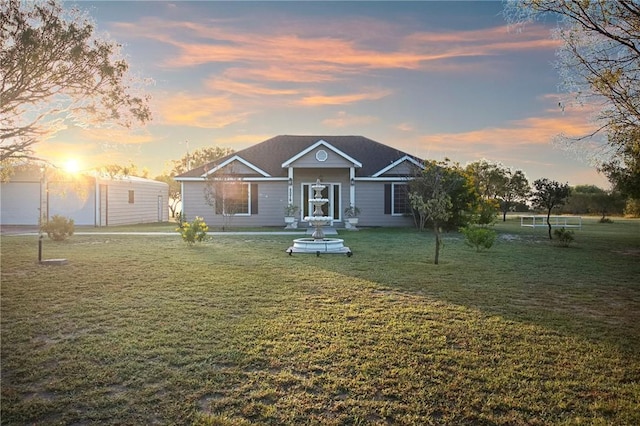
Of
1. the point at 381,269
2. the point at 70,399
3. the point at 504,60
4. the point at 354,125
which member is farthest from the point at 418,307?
the point at 354,125

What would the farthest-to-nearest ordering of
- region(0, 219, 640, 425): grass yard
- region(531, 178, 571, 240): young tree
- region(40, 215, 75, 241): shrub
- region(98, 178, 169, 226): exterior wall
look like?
region(98, 178, 169, 226): exterior wall → region(531, 178, 571, 240): young tree → region(40, 215, 75, 241): shrub → region(0, 219, 640, 425): grass yard

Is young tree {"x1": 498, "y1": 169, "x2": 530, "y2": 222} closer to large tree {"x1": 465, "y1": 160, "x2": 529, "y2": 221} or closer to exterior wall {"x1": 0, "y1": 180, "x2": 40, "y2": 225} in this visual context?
large tree {"x1": 465, "y1": 160, "x2": 529, "y2": 221}

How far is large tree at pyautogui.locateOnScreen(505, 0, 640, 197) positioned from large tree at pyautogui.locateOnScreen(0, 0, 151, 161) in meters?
9.55

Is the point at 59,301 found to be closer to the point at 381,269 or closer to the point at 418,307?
the point at 418,307

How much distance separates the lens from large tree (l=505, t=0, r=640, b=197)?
7.27 meters

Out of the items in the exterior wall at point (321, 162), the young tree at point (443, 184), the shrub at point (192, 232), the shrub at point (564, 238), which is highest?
the exterior wall at point (321, 162)

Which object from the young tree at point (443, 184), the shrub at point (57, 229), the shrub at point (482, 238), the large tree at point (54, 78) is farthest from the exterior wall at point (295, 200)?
the large tree at point (54, 78)

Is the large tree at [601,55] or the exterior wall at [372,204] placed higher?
the large tree at [601,55]

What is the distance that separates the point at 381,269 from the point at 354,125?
2049 centimetres

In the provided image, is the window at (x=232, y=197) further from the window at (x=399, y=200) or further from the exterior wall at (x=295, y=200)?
the window at (x=399, y=200)

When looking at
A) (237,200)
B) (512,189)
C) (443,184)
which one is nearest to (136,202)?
(237,200)

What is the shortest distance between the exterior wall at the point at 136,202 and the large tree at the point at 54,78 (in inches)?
534

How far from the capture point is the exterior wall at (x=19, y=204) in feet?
81.3

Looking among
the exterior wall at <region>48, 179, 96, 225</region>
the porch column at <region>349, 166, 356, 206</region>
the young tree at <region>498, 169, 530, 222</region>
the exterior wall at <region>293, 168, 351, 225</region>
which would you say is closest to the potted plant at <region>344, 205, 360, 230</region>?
the porch column at <region>349, 166, 356, 206</region>
